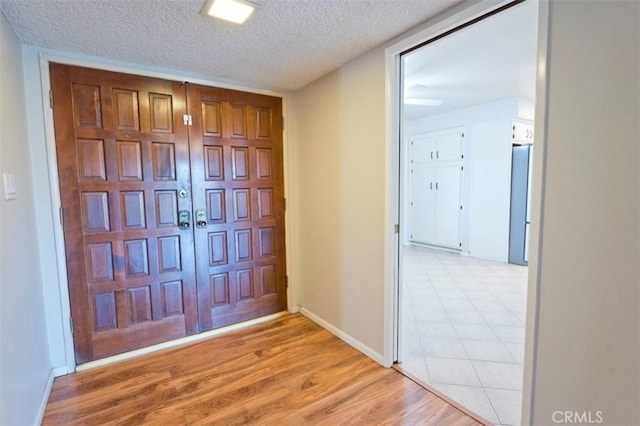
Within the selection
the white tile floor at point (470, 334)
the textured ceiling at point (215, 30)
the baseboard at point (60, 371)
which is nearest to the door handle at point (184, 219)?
the textured ceiling at point (215, 30)

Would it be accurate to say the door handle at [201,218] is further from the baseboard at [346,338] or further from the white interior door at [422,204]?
the white interior door at [422,204]

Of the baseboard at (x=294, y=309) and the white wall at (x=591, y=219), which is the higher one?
the white wall at (x=591, y=219)

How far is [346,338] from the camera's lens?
270cm

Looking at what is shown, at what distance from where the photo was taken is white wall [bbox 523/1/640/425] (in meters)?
1.17

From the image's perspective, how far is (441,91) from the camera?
4.23 m

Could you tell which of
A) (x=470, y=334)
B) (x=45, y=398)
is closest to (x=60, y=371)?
(x=45, y=398)

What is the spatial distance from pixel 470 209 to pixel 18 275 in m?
5.50

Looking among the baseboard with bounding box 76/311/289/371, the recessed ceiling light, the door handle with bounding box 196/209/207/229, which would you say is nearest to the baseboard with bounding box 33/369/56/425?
the baseboard with bounding box 76/311/289/371

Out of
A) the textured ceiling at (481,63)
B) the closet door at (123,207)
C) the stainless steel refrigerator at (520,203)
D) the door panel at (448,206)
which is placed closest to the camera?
the closet door at (123,207)

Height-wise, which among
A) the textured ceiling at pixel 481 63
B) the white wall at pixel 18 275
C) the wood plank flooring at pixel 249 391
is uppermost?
the textured ceiling at pixel 481 63

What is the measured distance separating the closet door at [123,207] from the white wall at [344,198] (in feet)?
3.53

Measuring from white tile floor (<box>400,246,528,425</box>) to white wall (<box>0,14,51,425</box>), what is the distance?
7.20ft

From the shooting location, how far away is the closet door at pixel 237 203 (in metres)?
2.76

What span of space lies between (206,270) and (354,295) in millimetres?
1305
